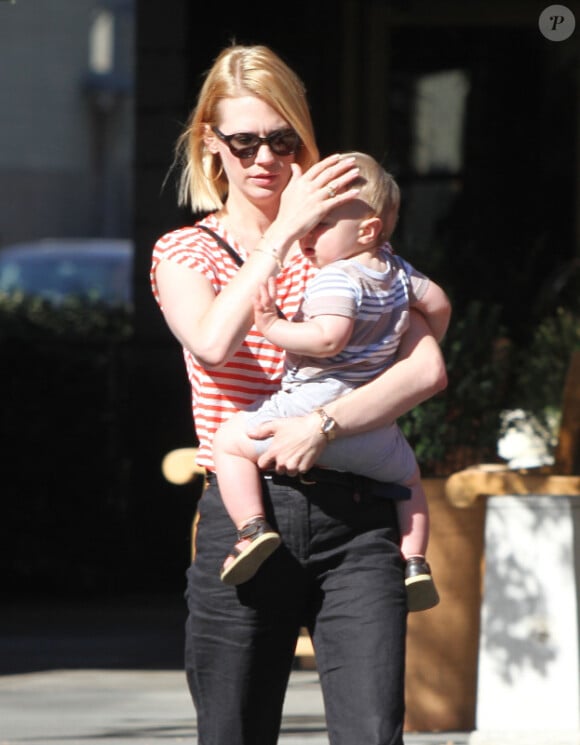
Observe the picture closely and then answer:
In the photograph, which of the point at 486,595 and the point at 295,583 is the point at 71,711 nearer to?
the point at 486,595

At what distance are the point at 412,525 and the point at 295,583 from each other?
28 centimetres

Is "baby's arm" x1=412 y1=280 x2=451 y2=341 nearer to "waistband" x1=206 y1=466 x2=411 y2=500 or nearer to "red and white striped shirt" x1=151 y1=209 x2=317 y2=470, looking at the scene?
"red and white striped shirt" x1=151 y1=209 x2=317 y2=470

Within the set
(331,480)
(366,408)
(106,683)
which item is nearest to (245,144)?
(366,408)

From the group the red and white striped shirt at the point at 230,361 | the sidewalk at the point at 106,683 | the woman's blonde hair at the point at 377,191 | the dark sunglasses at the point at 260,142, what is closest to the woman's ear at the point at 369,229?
the woman's blonde hair at the point at 377,191

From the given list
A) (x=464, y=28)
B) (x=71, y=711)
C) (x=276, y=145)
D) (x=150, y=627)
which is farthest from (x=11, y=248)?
(x=276, y=145)

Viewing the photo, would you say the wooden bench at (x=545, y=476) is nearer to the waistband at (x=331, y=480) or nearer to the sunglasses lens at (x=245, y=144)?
the waistband at (x=331, y=480)

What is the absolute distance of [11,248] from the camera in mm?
17750

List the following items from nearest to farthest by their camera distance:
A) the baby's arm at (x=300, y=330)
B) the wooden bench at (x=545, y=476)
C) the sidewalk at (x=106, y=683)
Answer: the baby's arm at (x=300, y=330) → the wooden bench at (x=545, y=476) → the sidewalk at (x=106, y=683)

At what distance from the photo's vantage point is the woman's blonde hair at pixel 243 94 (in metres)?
3.46

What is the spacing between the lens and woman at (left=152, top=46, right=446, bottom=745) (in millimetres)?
3273

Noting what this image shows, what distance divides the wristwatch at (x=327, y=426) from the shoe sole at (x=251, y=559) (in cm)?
21

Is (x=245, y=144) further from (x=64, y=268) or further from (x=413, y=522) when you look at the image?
(x=64, y=268)

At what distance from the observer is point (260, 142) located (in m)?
3.45

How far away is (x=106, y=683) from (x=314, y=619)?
334 cm
